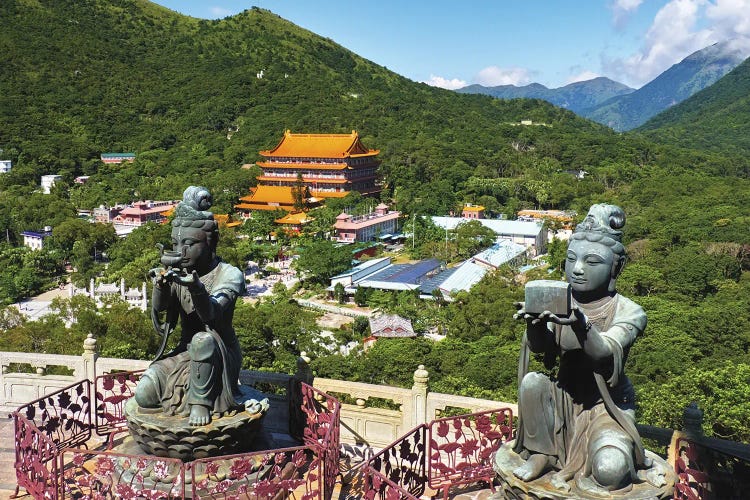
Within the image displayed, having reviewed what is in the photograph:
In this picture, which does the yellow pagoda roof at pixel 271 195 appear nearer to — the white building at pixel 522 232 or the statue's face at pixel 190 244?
the white building at pixel 522 232

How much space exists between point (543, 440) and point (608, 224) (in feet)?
5.58

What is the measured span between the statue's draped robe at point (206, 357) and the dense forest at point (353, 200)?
7995 mm

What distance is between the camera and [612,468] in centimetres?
423

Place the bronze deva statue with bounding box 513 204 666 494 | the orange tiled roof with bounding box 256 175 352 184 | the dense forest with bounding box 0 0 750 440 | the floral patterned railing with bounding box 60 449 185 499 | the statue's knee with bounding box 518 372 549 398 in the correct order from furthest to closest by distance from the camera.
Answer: the orange tiled roof with bounding box 256 175 352 184 < the dense forest with bounding box 0 0 750 440 < the floral patterned railing with bounding box 60 449 185 499 < the statue's knee with bounding box 518 372 549 398 < the bronze deva statue with bounding box 513 204 666 494

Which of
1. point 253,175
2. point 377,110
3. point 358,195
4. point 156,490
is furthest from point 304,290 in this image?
point 377,110

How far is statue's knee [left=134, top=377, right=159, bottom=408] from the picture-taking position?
20.7 feet

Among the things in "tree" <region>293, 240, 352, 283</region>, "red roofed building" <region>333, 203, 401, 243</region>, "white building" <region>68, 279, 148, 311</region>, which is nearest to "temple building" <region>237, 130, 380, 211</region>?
"red roofed building" <region>333, 203, 401, 243</region>

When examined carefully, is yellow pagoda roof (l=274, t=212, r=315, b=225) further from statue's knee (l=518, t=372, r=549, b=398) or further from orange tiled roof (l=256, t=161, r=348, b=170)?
statue's knee (l=518, t=372, r=549, b=398)

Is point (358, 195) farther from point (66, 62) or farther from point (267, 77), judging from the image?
point (66, 62)

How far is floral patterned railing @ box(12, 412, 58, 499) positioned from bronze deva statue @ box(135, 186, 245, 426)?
3.05ft

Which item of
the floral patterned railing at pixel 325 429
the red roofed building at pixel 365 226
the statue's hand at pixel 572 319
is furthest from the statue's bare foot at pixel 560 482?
the red roofed building at pixel 365 226

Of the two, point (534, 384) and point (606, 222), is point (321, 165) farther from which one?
point (534, 384)

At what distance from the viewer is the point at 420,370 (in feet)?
25.2

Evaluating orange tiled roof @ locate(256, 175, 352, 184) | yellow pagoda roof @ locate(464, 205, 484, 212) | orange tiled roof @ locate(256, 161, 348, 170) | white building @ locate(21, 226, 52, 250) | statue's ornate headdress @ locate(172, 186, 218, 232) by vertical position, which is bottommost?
white building @ locate(21, 226, 52, 250)
